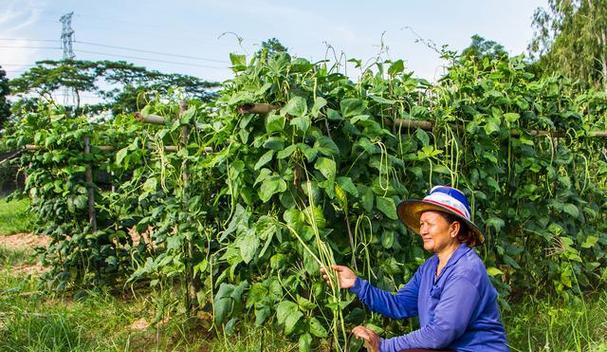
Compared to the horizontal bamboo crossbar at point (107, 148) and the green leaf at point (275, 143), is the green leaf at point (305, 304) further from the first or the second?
the horizontal bamboo crossbar at point (107, 148)

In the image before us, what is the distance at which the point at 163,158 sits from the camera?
3.04 metres

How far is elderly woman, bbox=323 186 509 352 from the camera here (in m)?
1.98

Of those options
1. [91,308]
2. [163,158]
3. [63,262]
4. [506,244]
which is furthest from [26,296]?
[506,244]

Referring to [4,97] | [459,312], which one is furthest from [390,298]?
[4,97]

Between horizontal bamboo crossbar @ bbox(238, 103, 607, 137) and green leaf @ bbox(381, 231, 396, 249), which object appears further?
green leaf @ bbox(381, 231, 396, 249)

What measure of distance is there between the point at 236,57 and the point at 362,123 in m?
0.62

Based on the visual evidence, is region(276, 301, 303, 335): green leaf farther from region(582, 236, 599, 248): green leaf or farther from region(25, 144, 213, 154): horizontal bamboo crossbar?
region(582, 236, 599, 248): green leaf

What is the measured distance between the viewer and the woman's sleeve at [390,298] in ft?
7.59

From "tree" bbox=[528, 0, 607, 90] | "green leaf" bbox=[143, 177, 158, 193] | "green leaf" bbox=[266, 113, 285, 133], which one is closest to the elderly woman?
"green leaf" bbox=[266, 113, 285, 133]

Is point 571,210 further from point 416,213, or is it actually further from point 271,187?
point 271,187

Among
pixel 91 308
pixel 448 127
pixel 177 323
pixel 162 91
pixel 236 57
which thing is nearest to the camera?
pixel 236 57

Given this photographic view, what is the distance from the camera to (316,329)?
7.57ft

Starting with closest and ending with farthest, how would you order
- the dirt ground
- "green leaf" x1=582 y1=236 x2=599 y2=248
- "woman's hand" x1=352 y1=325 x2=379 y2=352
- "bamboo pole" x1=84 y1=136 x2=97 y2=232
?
"woman's hand" x1=352 y1=325 x2=379 y2=352, "green leaf" x1=582 y1=236 x2=599 y2=248, "bamboo pole" x1=84 y1=136 x2=97 y2=232, the dirt ground

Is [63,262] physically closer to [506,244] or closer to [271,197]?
[271,197]
